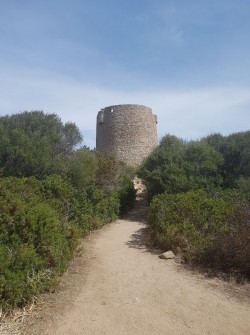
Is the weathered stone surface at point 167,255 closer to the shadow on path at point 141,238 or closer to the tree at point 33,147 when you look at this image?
the shadow on path at point 141,238

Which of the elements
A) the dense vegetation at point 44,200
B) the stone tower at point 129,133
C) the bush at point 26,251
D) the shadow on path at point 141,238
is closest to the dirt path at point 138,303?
the bush at point 26,251

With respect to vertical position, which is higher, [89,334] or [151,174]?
[151,174]

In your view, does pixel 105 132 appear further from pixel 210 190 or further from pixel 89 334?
pixel 89 334

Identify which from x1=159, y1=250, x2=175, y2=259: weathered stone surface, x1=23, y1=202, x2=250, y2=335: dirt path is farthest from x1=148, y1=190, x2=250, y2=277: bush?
x1=23, y1=202, x2=250, y2=335: dirt path

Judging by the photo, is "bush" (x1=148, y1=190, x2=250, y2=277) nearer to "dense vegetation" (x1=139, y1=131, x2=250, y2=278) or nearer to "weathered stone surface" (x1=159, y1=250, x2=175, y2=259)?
"dense vegetation" (x1=139, y1=131, x2=250, y2=278)

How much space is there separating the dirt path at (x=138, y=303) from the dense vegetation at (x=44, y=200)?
48cm

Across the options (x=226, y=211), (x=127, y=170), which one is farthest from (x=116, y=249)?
(x=127, y=170)

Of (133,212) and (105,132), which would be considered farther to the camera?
(105,132)

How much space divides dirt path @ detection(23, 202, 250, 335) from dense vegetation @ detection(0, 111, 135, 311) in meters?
0.48

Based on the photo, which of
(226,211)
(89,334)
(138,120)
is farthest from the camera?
(138,120)

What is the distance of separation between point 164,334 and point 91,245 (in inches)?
200

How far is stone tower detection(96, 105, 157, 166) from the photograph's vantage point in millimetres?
24531

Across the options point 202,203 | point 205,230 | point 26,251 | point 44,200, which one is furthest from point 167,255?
point 26,251

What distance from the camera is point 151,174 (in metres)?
15.8
